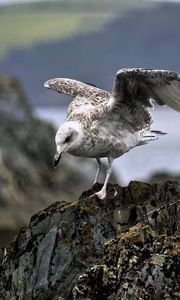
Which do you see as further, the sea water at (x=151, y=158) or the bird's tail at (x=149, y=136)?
the sea water at (x=151, y=158)

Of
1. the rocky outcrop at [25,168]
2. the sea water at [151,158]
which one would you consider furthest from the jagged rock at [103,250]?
the sea water at [151,158]

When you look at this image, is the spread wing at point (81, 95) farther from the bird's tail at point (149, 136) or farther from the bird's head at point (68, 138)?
the bird's tail at point (149, 136)

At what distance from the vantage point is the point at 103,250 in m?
13.3

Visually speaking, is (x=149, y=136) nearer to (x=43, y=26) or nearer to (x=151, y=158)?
(x=151, y=158)

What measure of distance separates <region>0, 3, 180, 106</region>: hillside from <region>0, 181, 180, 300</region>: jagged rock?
126640 millimetres

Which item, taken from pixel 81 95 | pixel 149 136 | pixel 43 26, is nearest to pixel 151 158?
pixel 149 136

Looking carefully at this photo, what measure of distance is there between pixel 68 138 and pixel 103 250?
2.56 metres

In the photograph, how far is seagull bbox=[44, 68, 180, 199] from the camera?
52.0 feet

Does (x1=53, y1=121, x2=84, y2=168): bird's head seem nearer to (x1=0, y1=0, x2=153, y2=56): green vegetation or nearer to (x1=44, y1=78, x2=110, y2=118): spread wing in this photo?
(x1=44, y1=78, x2=110, y2=118): spread wing

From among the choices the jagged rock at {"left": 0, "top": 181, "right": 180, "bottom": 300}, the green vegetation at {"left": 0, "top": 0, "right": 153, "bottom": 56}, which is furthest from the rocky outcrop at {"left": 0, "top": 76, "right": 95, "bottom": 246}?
the green vegetation at {"left": 0, "top": 0, "right": 153, "bottom": 56}

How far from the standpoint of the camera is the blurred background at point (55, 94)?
38.1 m

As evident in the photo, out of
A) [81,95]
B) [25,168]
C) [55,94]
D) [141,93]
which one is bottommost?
[141,93]

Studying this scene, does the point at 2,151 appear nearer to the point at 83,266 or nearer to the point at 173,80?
the point at 173,80

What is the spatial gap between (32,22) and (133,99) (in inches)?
6653
